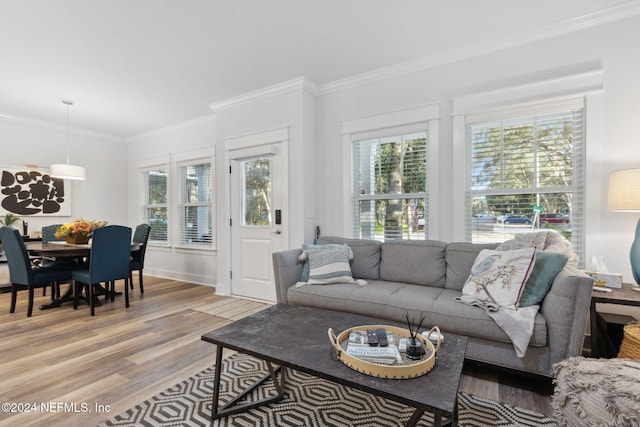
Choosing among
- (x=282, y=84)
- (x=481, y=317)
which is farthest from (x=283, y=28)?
(x=481, y=317)

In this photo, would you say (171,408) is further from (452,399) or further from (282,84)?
(282,84)

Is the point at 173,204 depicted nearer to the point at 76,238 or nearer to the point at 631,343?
the point at 76,238

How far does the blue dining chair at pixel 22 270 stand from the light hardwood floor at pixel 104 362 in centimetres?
35

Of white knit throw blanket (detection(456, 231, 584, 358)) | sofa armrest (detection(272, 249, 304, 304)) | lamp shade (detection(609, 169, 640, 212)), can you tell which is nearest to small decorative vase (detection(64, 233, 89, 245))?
sofa armrest (detection(272, 249, 304, 304))

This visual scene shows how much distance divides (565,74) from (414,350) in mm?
2782

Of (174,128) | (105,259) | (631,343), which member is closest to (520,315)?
(631,343)

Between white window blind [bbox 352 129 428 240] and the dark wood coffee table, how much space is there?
1.74 meters

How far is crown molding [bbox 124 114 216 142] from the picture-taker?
5082 mm

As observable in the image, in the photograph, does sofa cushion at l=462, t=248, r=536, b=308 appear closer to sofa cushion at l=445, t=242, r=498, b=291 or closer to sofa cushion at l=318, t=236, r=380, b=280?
sofa cushion at l=445, t=242, r=498, b=291

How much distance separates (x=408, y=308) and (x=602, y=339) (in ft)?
4.30

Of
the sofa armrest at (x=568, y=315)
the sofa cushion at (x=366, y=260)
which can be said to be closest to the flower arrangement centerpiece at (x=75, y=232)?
the sofa cushion at (x=366, y=260)

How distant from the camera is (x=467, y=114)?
304 centimetres

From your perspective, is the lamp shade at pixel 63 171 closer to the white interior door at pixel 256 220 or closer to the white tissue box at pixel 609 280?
the white interior door at pixel 256 220

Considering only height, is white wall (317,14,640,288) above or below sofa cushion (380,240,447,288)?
above
